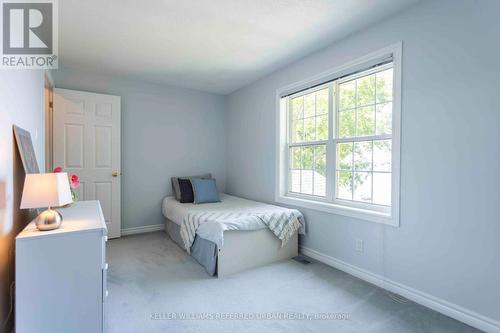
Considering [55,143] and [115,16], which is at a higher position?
[115,16]

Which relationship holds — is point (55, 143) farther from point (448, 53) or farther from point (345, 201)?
point (448, 53)

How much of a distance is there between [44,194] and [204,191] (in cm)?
247

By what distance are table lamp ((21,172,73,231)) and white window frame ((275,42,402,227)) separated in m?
2.39

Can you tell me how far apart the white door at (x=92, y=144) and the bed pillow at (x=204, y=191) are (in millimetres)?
1147

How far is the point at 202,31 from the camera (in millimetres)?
2502

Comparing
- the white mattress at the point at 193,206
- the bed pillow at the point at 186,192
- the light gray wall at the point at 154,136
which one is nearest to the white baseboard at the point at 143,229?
the light gray wall at the point at 154,136

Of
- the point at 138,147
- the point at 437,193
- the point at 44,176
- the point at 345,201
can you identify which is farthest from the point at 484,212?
the point at 138,147

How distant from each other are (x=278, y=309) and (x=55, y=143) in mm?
3424

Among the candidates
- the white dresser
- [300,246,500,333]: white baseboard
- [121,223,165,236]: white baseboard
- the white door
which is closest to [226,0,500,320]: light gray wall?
[300,246,500,333]: white baseboard

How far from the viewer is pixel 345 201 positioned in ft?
8.88

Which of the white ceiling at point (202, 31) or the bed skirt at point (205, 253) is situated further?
the bed skirt at point (205, 253)

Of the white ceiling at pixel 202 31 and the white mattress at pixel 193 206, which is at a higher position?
the white ceiling at pixel 202 31

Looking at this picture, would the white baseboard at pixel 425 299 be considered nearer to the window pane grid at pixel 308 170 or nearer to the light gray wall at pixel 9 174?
the window pane grid at pixel 308 170

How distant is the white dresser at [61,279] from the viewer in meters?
1.31
